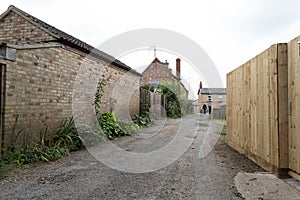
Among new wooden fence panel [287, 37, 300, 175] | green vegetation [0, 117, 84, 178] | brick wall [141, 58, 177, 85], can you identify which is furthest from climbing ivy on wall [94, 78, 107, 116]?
brick wall [141, 58, 177, 85]

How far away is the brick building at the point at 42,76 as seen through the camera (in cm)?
457

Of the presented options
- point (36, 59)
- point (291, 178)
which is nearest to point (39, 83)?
point (36, 59)

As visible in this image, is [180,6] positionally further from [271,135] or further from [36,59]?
[271,135]

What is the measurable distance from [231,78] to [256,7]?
2828 mm

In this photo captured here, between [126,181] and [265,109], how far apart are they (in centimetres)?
275

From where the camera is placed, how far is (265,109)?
3820 mm

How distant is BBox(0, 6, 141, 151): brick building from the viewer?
457 cm

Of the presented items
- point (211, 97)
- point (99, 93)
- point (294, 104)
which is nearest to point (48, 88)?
point (99, 93)

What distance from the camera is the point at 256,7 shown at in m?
7.01

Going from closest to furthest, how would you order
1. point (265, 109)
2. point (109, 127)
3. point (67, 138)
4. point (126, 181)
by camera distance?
point (126, 181) < point (265, 109) < point (67, 138) < point (109, 127)

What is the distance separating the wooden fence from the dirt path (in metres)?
0.46

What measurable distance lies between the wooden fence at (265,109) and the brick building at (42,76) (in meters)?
5.09

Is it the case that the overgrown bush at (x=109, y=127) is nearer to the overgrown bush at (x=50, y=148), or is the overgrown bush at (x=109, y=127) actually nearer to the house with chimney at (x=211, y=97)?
the overgrown bush at (x=50, y=148)

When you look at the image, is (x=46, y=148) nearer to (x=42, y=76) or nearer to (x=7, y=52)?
(x=42, y=76)
